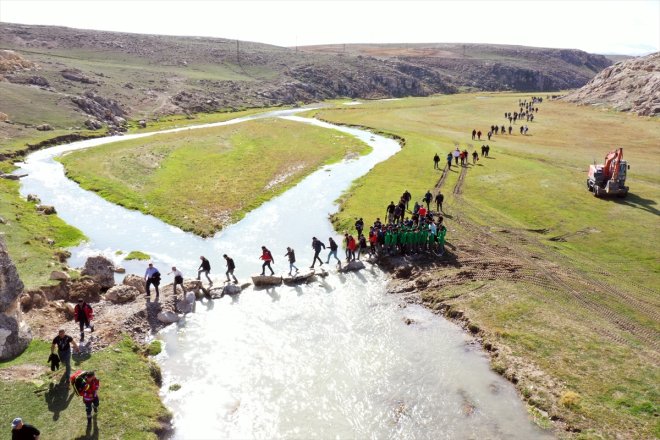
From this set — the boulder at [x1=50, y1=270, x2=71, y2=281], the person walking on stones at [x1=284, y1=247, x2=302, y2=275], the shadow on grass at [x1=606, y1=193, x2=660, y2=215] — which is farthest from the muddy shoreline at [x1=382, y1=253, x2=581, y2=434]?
the shadow on grass at [x1=606, y1=193, x2=660, y2=215]

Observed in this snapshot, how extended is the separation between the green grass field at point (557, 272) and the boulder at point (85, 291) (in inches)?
805

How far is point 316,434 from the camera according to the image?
18422 mm

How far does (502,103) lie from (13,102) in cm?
13021

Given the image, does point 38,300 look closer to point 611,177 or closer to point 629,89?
point 611,177

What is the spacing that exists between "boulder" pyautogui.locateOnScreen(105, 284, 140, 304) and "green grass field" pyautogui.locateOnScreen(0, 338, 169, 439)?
6.15 meters

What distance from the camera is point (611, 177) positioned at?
155 feet

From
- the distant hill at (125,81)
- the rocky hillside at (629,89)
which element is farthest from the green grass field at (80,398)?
the rocky hillside at (629,89)

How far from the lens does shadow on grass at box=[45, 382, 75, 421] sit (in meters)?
18.0

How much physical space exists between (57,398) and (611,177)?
168 feet

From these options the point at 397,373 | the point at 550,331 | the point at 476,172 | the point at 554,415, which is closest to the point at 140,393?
the point at 397,373

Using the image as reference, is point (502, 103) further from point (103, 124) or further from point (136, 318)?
point (136, 318)

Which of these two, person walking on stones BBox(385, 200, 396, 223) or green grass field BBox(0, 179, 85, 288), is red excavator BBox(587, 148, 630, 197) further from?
green grass field BBox(0, 179, 85, 288)

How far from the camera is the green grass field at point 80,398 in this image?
1742 cm

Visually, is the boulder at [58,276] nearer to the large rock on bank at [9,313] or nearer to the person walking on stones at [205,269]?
the large rock on bank at [9,313]
